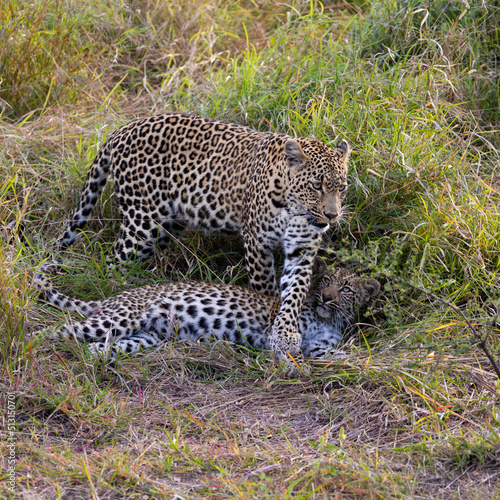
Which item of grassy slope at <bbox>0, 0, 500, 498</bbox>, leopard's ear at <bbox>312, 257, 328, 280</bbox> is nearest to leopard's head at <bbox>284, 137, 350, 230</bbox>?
grassy slope at <bbox>0, 0, 500, 498</bbox>

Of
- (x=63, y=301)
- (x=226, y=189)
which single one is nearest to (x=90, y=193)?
(x=226, y=189)

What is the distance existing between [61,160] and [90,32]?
2546 mm

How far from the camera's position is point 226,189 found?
678cm

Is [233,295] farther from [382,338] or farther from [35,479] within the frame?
[35,479]

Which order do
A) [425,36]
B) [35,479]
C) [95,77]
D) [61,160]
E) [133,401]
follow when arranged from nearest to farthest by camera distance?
[35,479], [133,401], [61,160], [425,36], [95,77]

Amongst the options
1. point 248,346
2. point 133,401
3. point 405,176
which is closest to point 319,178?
point 405,176

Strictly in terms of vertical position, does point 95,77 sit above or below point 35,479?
above

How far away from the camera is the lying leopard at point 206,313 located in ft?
19.4

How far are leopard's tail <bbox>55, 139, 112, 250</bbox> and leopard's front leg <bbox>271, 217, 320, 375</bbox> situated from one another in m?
2.07

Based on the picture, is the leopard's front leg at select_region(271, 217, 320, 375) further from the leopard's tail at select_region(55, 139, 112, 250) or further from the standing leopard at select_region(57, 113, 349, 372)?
the leopard's tail at select_region(55, 139, 112, 250)

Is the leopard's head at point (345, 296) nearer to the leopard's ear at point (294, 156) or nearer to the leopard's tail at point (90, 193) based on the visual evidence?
the leopard's ear at point (294, 156)

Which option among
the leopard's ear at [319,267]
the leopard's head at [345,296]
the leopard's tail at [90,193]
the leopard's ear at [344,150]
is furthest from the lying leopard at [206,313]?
the leopard's ear at [344,150]

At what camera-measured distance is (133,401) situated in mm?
5090

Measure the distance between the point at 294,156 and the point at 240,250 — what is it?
139 cm
